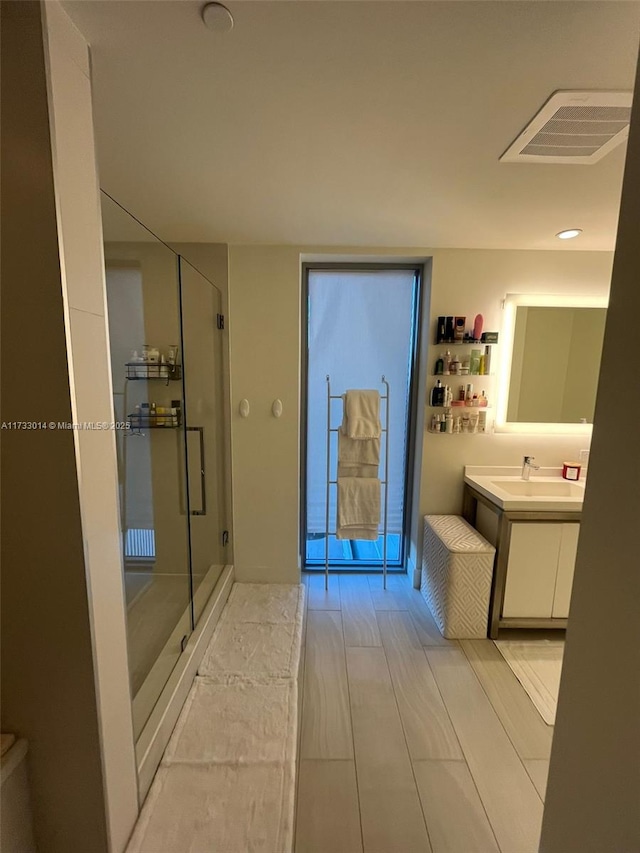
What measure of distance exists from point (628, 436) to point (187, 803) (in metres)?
1.85

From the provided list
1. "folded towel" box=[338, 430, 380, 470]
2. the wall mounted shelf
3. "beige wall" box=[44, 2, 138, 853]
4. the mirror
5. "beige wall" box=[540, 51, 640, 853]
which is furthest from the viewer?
"folded towel" box=[338, 430, 380, 470]

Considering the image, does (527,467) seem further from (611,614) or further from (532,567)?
(611,614)

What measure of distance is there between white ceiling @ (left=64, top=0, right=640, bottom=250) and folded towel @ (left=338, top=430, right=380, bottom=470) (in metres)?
1.44

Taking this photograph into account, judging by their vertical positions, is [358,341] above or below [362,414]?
above

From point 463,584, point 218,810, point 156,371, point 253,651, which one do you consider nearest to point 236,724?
point 218,810

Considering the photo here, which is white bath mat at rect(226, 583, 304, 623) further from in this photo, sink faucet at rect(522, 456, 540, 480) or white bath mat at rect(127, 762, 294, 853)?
sink faucet at rect(522, 456, 540, 480)

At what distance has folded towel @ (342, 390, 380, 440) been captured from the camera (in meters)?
2.65

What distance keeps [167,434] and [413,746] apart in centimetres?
219

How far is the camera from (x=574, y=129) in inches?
48.0

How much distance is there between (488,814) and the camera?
4.44 feet

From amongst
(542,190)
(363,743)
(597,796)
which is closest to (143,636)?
(363,743)

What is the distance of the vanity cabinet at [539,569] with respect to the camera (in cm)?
215

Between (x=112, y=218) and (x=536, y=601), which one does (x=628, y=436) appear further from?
(x=112, y=218)

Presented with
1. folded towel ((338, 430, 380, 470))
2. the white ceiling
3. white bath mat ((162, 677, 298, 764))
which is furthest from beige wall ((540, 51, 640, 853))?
folded towel ((338, 430, 380, 470))
